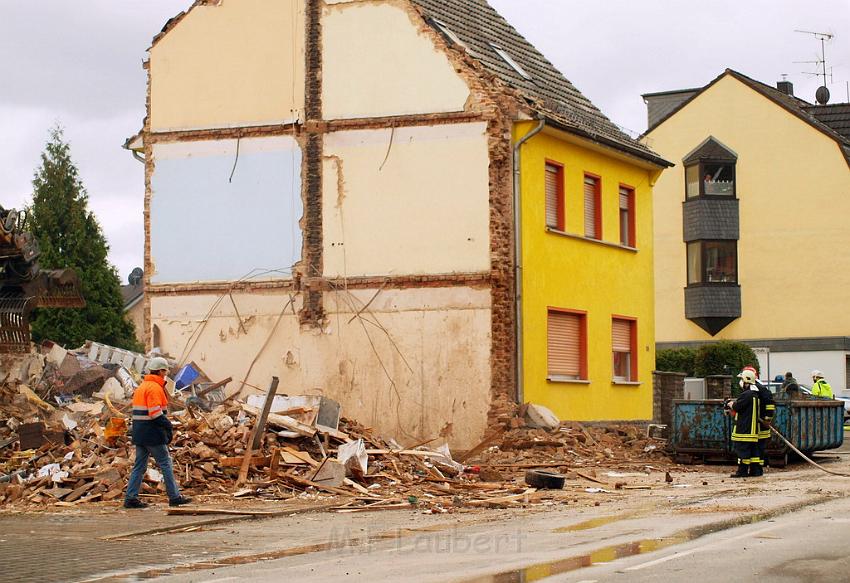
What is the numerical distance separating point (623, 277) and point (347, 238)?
265 inches


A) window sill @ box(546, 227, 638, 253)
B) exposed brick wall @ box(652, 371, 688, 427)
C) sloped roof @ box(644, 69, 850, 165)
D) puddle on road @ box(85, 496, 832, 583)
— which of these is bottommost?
puddle on road @ box(85, 496, 832, 583)

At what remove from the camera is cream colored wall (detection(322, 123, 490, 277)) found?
2730cm

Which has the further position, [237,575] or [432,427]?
[432,427]

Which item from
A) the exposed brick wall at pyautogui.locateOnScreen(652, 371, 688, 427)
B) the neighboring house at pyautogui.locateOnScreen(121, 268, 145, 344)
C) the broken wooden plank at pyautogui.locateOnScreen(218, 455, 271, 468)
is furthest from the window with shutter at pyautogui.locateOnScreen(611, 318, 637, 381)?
the neighboring house at pyautogui.locateOnScreen(121, 268, 145, 344)

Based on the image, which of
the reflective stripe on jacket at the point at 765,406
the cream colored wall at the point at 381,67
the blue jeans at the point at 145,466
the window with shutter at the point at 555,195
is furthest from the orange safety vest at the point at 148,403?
the window with shutter at the point at 555,195

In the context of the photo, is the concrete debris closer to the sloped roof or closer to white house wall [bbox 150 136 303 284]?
white house wall [bbox 150 136 303 284]

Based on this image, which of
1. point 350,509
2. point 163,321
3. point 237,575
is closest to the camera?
point 237,575

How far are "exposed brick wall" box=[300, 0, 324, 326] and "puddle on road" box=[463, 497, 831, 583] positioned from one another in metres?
13.8

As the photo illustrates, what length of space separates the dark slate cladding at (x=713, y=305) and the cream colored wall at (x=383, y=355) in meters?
30.5

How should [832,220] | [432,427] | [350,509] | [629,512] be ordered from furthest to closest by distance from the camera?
[832,220] → [432,427] → [350,509] → [629,512]

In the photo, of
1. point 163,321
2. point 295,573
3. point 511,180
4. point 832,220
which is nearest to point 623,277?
point 511,180

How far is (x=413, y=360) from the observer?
90.1ft

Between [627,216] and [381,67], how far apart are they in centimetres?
729

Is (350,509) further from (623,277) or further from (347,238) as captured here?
(623,277)
